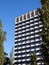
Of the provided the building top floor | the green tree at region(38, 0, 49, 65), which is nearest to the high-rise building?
the building top floor

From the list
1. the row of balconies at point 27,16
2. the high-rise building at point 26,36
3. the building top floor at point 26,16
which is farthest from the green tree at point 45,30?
the building top floor at point 26,16

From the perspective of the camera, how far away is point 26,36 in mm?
132875

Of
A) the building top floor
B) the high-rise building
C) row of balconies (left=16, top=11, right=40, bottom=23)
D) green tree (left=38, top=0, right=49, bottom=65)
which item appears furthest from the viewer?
the building top floor

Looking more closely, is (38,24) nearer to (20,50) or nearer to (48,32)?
(20,50)

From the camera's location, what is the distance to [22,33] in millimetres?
136000

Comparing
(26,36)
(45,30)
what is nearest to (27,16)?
(26,36)

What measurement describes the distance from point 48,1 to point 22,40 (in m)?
110

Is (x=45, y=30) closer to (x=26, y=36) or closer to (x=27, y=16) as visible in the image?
(x=26, y=36)

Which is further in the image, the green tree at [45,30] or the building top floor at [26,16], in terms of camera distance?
the building top floor at [26,16]

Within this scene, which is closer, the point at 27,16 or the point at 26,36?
the point at 26,36

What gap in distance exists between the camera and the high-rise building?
407 ft

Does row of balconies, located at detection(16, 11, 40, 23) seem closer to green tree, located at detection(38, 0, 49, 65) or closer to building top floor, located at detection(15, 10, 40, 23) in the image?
building top floor, located at detection(15, 10, 40, 23)

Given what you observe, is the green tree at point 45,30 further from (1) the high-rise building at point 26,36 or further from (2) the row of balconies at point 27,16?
(2) the row of balconies at point 27,16

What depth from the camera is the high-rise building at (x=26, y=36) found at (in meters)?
124
